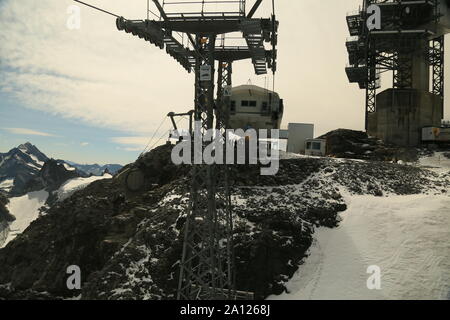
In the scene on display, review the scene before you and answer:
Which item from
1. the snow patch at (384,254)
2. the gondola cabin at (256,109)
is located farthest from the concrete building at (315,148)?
the snow patch at (384,254)

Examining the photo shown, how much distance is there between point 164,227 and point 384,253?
14649mm

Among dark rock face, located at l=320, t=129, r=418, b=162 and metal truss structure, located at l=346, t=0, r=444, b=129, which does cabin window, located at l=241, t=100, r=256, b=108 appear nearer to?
dark rock face, located at l=320, t=129, r=418, b=162

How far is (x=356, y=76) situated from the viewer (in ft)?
233

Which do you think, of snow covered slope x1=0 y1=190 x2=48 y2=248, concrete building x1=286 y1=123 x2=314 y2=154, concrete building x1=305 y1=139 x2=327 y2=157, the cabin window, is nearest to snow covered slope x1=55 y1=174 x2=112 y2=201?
snow covered slope x1=0 y1=190 x2=48 y2=248

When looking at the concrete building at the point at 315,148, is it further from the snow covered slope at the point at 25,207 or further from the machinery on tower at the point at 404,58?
the snow covered slope at the point at 25,207

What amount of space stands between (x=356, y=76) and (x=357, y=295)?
193 ft

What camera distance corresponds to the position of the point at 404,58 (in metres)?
57.5

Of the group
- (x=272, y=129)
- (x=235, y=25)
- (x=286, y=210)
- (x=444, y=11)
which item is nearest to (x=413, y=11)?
(x=444, y=11)

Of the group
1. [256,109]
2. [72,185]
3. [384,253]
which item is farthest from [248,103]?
[72,185]

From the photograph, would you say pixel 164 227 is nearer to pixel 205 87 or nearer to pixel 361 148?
pixel 205 87

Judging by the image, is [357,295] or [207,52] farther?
[357,295]

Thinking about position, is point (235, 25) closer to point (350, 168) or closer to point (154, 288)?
point (154, 288)

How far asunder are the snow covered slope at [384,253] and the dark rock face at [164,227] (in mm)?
1197

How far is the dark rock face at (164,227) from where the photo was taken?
23.4m
